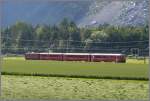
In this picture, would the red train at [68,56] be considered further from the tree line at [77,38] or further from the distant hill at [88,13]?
the distant hill at [88,13]

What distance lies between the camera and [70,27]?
502cm

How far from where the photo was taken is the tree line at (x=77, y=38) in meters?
4.60

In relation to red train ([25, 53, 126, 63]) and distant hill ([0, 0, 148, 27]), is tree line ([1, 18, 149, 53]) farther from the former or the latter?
red train ([25, 53, 126, 63])

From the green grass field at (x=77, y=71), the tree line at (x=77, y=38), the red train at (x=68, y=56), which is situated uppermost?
the tree line at (x=77, y=38)

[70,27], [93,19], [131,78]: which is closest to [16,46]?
[70,27]

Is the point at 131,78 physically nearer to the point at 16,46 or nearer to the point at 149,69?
the point at 16,46

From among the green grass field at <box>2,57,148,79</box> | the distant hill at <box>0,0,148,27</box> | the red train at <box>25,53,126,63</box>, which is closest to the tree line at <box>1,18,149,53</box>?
the distant hill at <box>0,0,148,27</box>

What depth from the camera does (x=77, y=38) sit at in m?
4.63

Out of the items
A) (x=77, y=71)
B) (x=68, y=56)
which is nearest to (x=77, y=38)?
(x=77, y=71)

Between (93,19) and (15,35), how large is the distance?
3.73ft

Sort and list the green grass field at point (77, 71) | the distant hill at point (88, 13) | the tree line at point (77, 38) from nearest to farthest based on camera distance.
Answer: the distant hill at point (88, 13) → the tree line at point (77, 38) → the green grass field at point (77, 71)

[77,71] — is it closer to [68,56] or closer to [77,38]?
[68,56]

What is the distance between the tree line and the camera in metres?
4.60

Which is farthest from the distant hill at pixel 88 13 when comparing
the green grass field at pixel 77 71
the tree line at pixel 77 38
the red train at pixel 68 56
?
the red train at pixel 68 56
